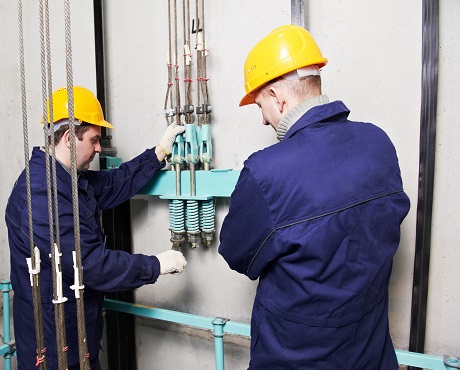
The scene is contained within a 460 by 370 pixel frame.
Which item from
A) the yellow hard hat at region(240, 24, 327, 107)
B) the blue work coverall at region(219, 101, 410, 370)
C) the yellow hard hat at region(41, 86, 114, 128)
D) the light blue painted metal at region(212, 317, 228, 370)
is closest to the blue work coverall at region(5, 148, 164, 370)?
the yellow hard hat at region(41, 86, 114, 128)

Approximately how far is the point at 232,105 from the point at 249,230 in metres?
0.67

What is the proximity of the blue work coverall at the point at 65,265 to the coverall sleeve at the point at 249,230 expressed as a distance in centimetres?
38

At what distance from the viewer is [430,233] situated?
1101 mm

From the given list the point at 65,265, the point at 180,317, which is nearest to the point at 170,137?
the point at 65,265

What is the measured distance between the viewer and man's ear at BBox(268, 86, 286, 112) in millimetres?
862

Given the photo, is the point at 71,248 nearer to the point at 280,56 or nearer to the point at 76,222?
the point at 76,222

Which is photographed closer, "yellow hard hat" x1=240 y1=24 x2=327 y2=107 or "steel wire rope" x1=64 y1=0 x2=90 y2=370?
"steel wire rope" x1=64 y1=0 x2=90 y2=370

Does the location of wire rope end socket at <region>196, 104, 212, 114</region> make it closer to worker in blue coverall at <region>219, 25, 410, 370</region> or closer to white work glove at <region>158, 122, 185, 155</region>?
white work glove at <region>158, 122, 185, 155</region>

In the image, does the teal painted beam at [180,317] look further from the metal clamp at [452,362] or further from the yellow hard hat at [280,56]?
the yellow hard hat at [280,56]

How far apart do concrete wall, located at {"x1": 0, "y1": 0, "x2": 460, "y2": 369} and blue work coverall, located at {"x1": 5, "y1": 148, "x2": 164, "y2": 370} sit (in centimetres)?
37

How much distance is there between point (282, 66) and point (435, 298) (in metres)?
0.86

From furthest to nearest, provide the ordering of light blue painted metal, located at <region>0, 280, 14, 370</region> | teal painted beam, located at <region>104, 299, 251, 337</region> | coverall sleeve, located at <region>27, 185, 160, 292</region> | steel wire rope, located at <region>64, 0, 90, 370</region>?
Answer: light blue painted metal, located at <region>0, 280, 14, 370</region> → teal painted beam, located at <region>104, 299, 251, 337</region> → coverall sleeve, located at <region>27, 185, 160, 292</region> → steel wire rope, located at <region>64, 0, 90, 370</region>

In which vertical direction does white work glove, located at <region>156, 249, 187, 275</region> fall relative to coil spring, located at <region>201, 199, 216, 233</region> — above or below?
below

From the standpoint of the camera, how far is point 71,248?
39.3 inches
